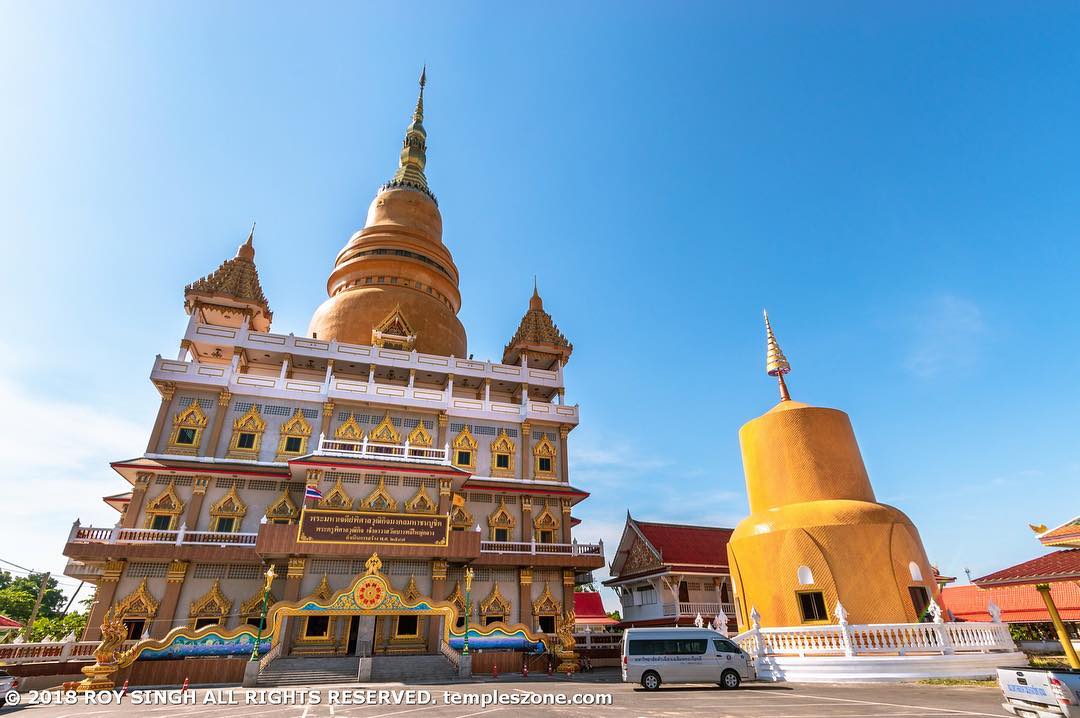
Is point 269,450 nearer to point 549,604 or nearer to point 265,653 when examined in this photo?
point 265,653

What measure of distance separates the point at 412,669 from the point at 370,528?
5325mm

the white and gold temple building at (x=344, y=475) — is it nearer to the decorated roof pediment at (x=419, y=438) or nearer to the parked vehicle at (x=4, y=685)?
the decorated roof pediment at (x=419, y=438)

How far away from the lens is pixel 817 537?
18.2 meters

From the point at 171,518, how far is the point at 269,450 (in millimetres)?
4605

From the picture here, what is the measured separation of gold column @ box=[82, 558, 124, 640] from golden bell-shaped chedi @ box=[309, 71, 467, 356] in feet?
48.7

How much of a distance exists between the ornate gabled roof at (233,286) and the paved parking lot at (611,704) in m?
19.6

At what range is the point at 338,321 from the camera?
3234 centimetres

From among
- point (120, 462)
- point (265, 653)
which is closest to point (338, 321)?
point (120, 462)

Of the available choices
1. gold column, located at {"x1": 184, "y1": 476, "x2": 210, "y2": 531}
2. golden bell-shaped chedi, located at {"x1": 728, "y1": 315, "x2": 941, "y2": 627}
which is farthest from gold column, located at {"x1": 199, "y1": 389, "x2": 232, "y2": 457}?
golden bell-shaped chedi, located at {"x1": 728, "y1": 315, "x2": 941, "y2": 627}

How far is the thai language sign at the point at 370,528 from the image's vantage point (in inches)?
826

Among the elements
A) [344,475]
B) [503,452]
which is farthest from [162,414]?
[503,452]

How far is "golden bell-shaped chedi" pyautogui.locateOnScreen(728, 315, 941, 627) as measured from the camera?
17469mm

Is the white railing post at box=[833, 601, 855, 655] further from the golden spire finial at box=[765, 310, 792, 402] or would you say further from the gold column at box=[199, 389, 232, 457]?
the gold column at box=[199, 389, 232, 457]

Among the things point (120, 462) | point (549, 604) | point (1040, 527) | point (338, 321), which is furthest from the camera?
point (338, 321)
